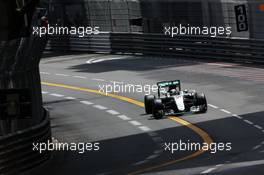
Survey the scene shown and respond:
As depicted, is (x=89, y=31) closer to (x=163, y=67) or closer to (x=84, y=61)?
(x=84, y=61)

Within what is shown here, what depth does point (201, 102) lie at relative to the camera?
26172 mm

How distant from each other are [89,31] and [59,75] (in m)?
9.29

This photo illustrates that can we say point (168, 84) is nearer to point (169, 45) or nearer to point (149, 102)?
point (149, 102)

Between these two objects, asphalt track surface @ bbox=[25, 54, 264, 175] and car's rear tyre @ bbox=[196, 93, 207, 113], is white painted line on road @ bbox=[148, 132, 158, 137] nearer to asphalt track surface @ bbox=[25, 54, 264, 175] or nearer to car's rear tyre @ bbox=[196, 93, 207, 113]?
asphalt track surface @ bbox=[25, 54, 264, 175]

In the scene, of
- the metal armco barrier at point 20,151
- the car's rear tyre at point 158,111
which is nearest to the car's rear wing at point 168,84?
the car's rear tyre at point 158,111

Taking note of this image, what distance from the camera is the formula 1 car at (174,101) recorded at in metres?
25.7

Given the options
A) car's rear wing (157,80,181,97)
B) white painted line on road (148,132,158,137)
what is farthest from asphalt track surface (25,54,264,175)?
car's rear wing (157,80,181,97)

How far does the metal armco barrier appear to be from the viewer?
19.0 metres

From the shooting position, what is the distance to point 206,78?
3559 centimetres

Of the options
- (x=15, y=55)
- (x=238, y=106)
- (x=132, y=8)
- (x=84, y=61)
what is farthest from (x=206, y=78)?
(x=15, y=55)

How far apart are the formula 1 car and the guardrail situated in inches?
505

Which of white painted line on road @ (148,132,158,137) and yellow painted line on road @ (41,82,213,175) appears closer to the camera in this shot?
yellow painted line on road @ (41,82,213,175)

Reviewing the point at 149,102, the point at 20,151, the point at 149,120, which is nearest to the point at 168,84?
the point at 149,102

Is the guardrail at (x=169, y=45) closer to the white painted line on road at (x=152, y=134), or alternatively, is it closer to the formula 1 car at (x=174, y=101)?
the formula 1 car at (x=174, y=101)
